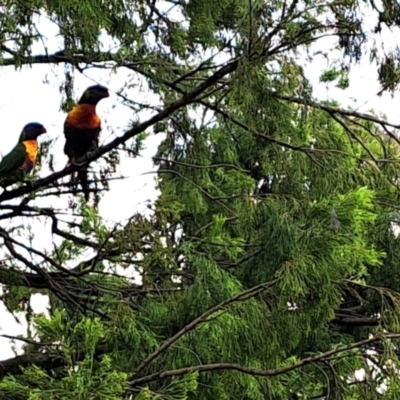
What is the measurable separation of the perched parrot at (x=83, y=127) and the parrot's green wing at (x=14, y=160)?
9.1 inches

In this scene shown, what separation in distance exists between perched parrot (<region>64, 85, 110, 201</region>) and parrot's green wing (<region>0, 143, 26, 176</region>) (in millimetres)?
230

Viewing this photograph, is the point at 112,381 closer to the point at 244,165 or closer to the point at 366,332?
the point at 244,165

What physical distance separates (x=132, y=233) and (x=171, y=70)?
74 cm

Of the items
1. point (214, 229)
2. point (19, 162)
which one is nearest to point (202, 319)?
point (214, 229)

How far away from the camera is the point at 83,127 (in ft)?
11.7

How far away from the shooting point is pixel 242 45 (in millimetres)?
2467

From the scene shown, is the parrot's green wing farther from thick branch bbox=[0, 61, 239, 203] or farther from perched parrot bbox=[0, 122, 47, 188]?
thick branch bbox=[0, 61, 239, 203]

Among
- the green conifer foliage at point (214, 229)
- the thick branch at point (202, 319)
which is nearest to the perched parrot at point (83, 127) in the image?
the green conifer foliage at point (214, 229)

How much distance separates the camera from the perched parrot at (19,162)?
3402mm

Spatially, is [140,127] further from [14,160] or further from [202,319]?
[14,160]

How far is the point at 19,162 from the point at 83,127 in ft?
1.13

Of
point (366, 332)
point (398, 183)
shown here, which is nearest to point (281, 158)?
point (398, 183)

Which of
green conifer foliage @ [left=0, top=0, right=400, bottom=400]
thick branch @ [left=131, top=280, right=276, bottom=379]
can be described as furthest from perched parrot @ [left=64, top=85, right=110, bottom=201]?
thick branch @ [left=131, top=280, right=276, bottom=379]

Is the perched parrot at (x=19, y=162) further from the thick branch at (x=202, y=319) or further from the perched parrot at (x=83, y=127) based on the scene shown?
the thick branch at (x=202, y=319)
